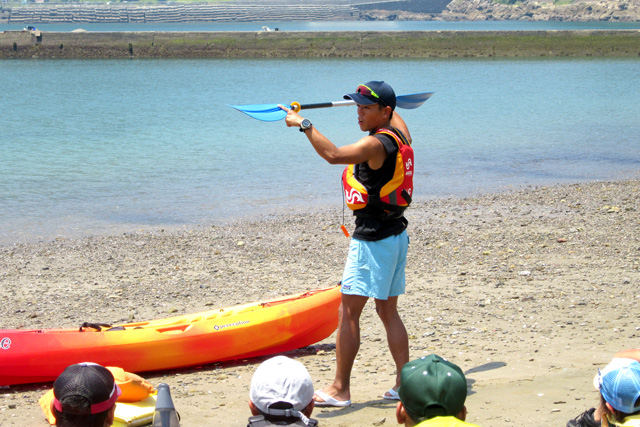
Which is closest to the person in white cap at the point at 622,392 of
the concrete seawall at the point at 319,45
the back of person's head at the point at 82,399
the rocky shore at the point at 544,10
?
Answer: the back of person's head at the point at 82,399

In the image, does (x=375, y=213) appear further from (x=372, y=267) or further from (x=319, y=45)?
(x=319, y=45)

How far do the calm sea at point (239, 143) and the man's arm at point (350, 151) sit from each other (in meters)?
8.07

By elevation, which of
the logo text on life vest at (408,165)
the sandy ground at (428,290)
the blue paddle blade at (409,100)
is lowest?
the sandy ground at (428,290)

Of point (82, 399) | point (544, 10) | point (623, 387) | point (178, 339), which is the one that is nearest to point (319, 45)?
point (178, 339)

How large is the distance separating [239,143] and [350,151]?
55.9ft

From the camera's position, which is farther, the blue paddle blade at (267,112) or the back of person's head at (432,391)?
the blue paddle blade at (267,112)

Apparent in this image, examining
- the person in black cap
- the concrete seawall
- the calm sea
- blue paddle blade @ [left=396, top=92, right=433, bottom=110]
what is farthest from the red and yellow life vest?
the concrete seawall

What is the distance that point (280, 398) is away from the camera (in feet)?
8.17

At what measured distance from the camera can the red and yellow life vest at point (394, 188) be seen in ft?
12.8

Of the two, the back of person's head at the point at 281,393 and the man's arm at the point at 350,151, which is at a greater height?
the man's arm at the point at 350,151

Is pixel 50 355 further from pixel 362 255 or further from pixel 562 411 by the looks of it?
pixel 562 411

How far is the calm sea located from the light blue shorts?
7858 millimetres

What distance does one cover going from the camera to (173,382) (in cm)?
490

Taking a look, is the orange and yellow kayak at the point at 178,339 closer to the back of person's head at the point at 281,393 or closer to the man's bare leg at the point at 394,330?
the man's bare leg at the point at 394,330
